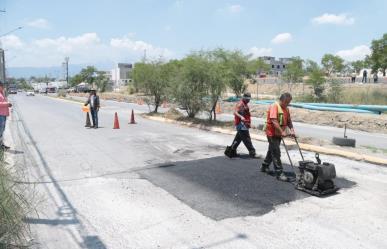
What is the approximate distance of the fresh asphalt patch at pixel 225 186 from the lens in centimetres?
595

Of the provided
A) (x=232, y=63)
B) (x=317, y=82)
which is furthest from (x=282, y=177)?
(x=317, y=82)

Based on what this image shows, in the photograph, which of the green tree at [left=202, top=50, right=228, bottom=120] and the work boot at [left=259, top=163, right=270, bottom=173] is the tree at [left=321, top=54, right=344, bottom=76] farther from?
the work boot at [left=259, top=163, right=270, bottom=173]

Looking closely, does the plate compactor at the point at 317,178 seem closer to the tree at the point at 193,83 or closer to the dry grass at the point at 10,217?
the dry grass at the point at 10,217

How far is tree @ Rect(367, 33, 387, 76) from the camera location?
36.3m

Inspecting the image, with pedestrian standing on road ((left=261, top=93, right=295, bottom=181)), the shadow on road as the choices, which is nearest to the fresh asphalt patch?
pedestrian standing on road ((left=261, top=93, right=295, bottom=181))

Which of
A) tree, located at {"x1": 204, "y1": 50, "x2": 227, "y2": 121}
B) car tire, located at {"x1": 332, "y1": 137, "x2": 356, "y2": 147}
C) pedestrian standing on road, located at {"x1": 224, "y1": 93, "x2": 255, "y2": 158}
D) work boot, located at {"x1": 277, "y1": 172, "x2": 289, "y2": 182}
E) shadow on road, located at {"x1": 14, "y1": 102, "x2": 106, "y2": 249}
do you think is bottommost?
shadow on road, located at {"x1": 14, "y1": 102, "x2": 106, "y2": 249}

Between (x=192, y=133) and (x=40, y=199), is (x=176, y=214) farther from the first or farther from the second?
(x=192, y=133)

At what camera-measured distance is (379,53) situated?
121 feet

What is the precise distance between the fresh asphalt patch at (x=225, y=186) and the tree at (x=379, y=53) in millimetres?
32027

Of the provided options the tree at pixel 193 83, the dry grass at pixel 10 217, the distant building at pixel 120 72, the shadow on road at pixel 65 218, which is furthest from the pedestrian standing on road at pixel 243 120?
the distant building at pixel 120 72

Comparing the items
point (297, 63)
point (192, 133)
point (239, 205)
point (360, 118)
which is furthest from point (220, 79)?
point (297, 63)

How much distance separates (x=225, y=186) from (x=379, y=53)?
35.0 meters

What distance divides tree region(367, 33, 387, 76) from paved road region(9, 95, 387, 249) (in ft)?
101

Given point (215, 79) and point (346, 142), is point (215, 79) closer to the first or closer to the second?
point (215, 79)
